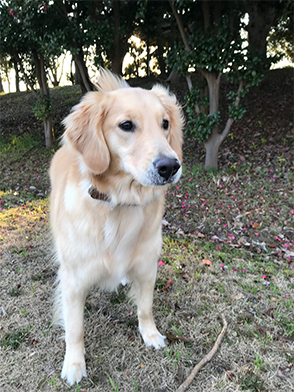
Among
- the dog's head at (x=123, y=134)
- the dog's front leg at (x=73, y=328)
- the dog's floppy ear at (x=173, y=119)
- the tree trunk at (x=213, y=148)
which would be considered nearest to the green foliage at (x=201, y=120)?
the tree trunk at (x=213, y=148)

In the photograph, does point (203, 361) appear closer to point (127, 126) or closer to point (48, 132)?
point (127, 126)

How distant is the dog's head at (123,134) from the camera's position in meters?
1.58

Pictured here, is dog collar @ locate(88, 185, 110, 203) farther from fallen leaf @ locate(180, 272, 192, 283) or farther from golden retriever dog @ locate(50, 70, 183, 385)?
fallen leaf @ locate(180, 272, 192, 283)

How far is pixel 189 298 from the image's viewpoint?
2650 mm

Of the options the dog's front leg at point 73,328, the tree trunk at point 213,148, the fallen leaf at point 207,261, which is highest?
the tree trunk at point 213,148

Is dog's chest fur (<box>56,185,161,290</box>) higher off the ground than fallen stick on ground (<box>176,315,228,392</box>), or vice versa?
dog's chest fur (<box>56,185,161,290</box>)

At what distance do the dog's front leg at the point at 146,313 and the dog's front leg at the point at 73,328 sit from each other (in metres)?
0.46

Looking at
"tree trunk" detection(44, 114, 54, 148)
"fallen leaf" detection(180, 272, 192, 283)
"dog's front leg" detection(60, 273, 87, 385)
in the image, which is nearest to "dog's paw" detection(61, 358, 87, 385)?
"dog's front leg" detection(60, 273, 87, 385)

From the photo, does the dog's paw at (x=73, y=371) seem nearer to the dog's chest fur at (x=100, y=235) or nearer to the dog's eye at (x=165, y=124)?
the dog's chest fur at (x=100, y=235)

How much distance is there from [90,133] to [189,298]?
179 cm

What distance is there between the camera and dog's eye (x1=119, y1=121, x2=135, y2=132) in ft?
5.64

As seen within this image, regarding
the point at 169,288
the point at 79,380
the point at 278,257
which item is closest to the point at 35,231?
the point at 169,288

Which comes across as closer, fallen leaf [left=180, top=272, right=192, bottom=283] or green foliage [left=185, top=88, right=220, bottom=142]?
fallen leaf [left=180, top=272, right=192, bottom=283]

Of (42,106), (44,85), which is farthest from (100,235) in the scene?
(44,85)
